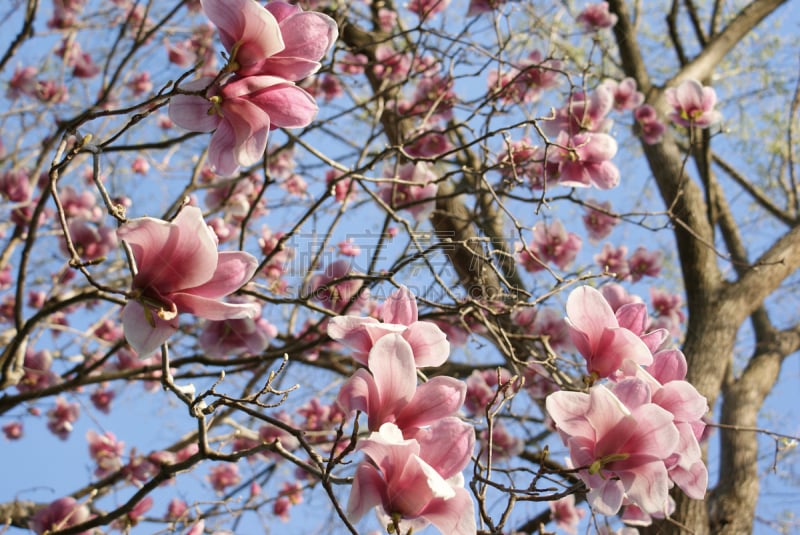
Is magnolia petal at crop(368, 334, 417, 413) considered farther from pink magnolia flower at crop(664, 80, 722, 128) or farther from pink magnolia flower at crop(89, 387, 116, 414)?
pink magnolia flower at crop(89, 387, 116, 414)

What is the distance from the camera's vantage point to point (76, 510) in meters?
1.66

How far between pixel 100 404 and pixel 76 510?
1500mm

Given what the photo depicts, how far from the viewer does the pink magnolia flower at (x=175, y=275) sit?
2.49 feet

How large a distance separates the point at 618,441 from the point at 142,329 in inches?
24.1

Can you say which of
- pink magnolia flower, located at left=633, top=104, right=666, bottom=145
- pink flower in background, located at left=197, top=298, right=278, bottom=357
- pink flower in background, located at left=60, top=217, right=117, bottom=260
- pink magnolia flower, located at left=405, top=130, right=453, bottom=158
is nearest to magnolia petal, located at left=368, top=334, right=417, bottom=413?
pink flower in background, located at left=197, top=298, right=278, bottom=357

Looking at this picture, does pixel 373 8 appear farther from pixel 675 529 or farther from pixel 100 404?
pixel 675 529

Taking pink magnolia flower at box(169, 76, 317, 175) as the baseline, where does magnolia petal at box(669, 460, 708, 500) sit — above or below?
below

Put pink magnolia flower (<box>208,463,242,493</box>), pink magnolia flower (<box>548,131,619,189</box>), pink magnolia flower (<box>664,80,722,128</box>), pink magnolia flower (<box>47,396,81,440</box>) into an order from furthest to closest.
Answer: pink magnolia flower (<box>208,463,242,493</box>) → pink magnolia flower (<box>47,396,81,440</box>) → pink magnolia flower (<box>664,80,722,128</box>) → pink magnolia flower (<box>548,131,619,189</box>)

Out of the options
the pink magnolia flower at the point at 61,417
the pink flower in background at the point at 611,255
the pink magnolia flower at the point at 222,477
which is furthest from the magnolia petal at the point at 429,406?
the pink magnolia flower at the point at 222,477

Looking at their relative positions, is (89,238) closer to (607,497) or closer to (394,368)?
(394,368)

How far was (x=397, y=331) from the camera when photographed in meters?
0.87

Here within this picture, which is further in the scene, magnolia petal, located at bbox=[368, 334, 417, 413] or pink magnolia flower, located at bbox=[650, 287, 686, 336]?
pink magnolia flower, located at bbox=[650, 287, 686, 336]

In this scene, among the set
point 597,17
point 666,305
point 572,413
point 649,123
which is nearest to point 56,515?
point 572,413

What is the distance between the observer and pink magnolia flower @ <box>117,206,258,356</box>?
76cm
